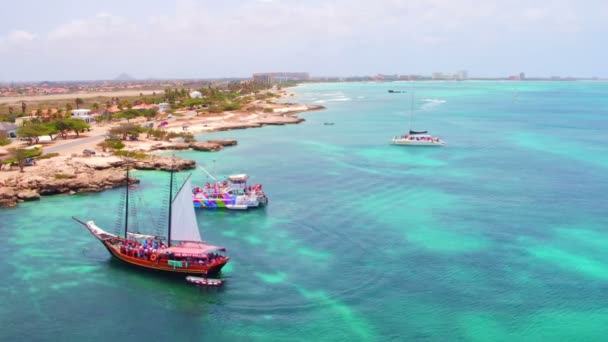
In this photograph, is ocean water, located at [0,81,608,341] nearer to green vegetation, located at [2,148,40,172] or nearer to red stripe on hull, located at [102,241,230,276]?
red stripe on hull, located at [102,241,230,276]

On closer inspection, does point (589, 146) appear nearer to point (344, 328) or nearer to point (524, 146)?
point (524, 146)

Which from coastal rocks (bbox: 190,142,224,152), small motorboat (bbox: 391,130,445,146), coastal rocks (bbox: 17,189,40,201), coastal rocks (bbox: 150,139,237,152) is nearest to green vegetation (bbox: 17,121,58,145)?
coastal rocks (bbox: 150,139,237,152)

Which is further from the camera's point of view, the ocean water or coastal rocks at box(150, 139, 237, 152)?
coastal rocks at box(150, 139, 237, 152)

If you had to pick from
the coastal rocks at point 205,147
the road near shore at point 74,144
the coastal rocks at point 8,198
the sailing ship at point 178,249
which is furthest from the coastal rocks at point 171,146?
the sailing ship at point 178,249

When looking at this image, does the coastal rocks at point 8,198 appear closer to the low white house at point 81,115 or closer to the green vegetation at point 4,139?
the green vegetation at point 4,139

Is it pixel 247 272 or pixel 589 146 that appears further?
pixel 589 146

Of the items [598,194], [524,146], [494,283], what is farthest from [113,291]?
[524,146]

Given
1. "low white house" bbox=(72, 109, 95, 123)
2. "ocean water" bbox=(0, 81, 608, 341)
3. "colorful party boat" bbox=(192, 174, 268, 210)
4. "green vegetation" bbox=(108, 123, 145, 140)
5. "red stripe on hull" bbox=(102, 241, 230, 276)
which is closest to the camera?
"ocean water" bbox=(0, 81, 608, 341)
